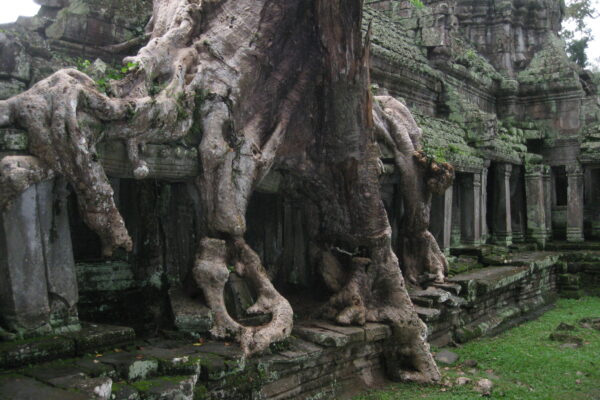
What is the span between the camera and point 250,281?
5590 millimetres

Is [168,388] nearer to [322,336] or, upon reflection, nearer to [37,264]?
[37,264]

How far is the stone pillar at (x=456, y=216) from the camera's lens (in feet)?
38.5

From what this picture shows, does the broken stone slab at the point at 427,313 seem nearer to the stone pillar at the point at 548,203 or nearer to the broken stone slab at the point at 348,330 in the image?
the broken stone slab at the point at 348,330

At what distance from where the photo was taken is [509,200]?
1370 cm

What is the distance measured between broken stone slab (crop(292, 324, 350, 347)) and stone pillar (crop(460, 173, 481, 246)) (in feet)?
21.8

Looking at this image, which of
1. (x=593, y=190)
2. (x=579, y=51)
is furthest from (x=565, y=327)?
(x=579, y=51)

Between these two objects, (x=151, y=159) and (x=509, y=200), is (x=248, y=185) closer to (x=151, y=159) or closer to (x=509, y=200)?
(x=151, y=159)

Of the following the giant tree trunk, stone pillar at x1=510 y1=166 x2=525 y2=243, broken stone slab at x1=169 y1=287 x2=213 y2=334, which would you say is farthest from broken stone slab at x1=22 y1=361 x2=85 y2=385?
stone pillar at x1=510 y1=166 x2=525 y2=243

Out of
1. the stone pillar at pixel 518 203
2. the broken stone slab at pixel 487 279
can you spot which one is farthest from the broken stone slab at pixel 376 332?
the stone pillar at pixel 518 203

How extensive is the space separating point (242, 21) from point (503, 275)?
650cm

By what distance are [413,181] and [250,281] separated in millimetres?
3503

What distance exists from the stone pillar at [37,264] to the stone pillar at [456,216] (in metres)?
8.62

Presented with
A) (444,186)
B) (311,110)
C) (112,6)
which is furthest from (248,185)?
(444,186)

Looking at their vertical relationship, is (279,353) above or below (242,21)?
below
